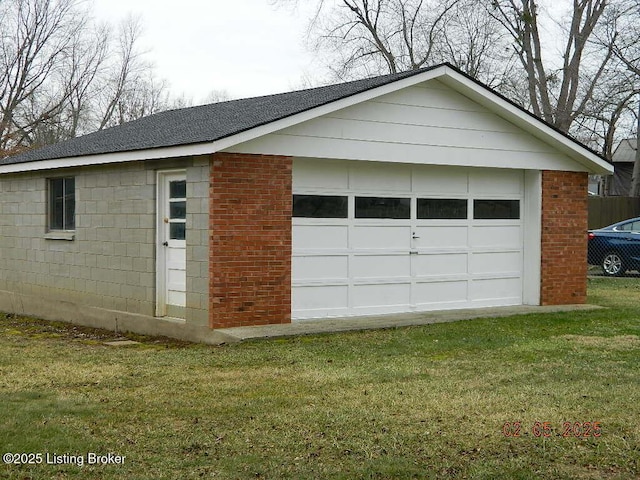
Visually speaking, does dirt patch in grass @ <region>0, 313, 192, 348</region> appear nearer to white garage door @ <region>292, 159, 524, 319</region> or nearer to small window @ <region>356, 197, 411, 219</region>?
white garage door @ <region>292, 159, 524, 319</region>

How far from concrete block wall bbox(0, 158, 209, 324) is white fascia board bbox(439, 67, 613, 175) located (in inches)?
164

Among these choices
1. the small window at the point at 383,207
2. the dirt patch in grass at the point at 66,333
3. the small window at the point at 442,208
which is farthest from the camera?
the small window at the point at 442,208

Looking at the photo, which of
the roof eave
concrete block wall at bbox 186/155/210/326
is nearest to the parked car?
the roof eave

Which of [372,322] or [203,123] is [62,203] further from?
[372,322]

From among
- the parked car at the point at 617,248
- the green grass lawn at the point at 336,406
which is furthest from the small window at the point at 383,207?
the parked car at the point at 617,248

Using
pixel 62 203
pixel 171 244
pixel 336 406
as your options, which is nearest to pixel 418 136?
pixel 171 244

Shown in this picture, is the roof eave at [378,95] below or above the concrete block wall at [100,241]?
above

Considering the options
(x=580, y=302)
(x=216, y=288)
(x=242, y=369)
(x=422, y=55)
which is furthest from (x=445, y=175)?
(x=422, y=55)

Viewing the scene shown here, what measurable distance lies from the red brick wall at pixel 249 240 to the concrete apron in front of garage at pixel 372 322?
28 centimetres

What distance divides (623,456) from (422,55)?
32003mm

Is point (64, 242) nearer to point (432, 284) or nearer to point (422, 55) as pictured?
point (432, 284)

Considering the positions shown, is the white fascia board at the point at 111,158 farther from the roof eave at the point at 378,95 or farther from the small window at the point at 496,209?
the small window at the point at 496,209

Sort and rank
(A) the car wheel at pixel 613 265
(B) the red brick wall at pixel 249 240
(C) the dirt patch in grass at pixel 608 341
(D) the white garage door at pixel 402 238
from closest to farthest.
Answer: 1. (C) the dirt patch in grass at pixel 608 341
2. (B) the red brick wall at pixel 249 240
3. (D) the white garage door at pixel 402 238
4. (A) the car wheel at pixel 613 265

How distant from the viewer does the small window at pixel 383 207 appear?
14211mm
